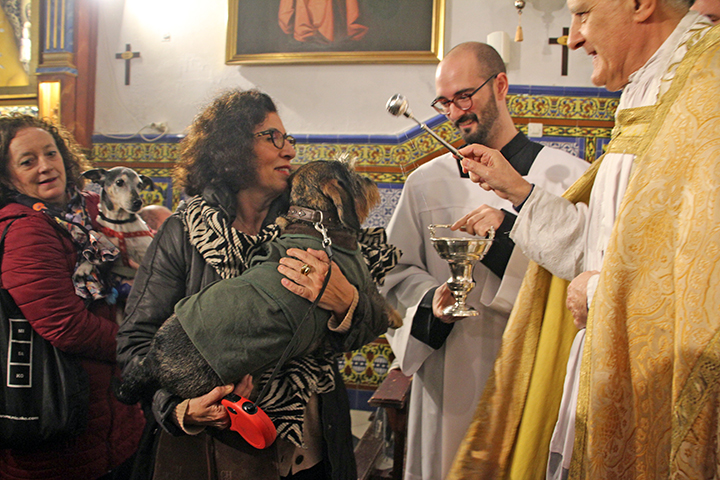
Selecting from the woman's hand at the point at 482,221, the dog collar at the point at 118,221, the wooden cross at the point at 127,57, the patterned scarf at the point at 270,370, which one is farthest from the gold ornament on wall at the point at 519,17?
the wooden cross at the point at 127,57

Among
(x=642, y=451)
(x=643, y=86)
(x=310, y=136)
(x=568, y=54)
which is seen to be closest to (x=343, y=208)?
(x=643, y=86)

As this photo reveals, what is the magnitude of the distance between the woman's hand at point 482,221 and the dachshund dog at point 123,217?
1.50m

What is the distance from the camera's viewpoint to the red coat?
191 cm

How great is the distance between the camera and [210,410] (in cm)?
140

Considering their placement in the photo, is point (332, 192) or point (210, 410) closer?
point (210, 410)

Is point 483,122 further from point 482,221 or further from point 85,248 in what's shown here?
point 85,248

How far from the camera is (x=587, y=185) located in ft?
5.35

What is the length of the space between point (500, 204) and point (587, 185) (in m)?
0.60

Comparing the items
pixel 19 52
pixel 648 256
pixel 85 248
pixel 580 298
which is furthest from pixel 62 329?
pixel 19 52

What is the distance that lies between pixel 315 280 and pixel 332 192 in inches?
13.3

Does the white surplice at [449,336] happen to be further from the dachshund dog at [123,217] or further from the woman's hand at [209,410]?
the dachshund dog at [123,217]

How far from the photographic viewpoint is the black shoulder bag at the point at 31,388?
6.24 feet

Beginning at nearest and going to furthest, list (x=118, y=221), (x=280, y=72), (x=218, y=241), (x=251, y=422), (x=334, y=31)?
(x=251, y=422) < (x=218, y=241) < (x=118, y=221) < (x=334, y=31) < (x=280, y=72)

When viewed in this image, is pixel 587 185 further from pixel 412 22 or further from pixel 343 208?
pixel 412 22
